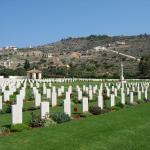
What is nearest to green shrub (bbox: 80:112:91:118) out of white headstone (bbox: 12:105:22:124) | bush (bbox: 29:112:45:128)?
bush (bbox: 29:112:45:128)

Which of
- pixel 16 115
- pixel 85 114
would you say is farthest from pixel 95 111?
pixel 16 115

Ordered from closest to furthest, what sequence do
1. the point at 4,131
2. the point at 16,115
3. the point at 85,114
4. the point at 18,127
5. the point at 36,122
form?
the point at 4,131, the point at 18,127, the point at 36,122, the point at 16,115, the point at 85,114

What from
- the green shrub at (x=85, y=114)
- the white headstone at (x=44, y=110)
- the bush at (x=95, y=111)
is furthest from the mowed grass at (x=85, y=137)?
the bush at (x=95, y=111)

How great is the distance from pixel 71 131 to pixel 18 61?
149 meters

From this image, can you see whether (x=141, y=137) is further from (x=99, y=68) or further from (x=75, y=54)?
(x=75, y=54)

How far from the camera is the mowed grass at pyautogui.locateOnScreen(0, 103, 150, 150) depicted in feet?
45.7

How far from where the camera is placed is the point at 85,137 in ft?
50.3

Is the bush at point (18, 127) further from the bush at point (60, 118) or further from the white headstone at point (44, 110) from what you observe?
the bush at point (60, 118)

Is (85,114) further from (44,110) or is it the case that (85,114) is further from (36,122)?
(36,122)

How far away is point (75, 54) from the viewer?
558ft

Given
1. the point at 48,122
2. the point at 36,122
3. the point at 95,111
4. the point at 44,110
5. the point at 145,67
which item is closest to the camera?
the point at 36,122

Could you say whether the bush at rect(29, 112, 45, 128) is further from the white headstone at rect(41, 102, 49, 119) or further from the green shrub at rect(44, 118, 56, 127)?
the white headstone at rect(41, 102, 49, 119)

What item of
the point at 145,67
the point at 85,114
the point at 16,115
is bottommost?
the point at 85,114

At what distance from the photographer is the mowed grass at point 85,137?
548 inches
